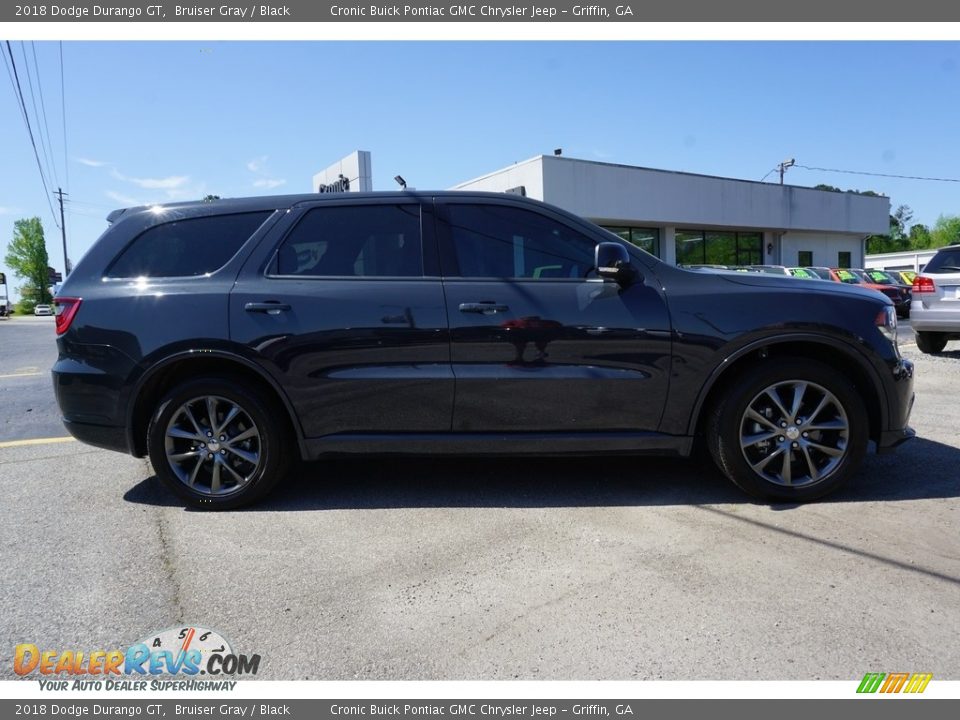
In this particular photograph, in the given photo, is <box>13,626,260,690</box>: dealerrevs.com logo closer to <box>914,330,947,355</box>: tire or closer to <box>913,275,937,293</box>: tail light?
<box>913,275,937,293</box>: tail light

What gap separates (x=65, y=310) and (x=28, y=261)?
10931 centimetres

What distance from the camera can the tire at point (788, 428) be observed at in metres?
3.73

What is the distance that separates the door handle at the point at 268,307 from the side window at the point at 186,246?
0.37 meters

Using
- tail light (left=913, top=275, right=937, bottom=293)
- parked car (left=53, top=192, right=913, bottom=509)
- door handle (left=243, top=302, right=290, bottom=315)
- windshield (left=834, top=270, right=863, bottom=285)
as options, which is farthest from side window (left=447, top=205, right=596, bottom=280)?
windshield (left=834, top=270, right=863, bottom=285)

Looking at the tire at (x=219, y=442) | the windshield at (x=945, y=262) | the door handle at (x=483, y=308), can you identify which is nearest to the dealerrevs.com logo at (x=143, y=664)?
the tire at (x=219, y=442)

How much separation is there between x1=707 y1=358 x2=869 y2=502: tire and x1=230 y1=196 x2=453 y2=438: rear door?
5.39 feet

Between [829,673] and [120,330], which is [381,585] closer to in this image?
[829,673]

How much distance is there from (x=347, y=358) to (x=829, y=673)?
270cm

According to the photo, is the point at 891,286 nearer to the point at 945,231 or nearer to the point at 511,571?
the point at 511,571

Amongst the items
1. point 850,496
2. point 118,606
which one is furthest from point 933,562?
point 118,606

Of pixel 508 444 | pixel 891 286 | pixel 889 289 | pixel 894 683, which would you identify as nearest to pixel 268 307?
pixel 508 444

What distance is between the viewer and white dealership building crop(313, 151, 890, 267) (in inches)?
979

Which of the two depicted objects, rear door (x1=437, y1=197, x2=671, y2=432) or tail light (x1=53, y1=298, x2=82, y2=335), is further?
tail light (x1=53, y1=298, x2=82, y2=335)
